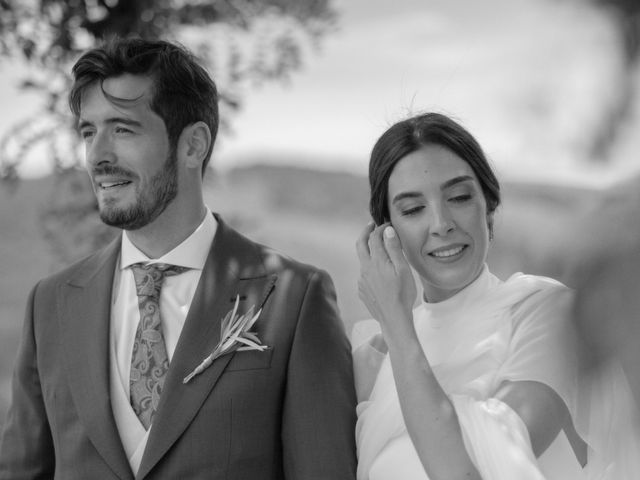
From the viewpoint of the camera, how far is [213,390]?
2543 mm

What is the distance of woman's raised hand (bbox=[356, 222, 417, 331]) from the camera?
2236mm

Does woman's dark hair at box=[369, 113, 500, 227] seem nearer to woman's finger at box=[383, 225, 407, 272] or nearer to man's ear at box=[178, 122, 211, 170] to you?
woman's finger at box=[383, 225, 407, 272]

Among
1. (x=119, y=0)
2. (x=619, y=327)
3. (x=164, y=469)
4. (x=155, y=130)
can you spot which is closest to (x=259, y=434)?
(x=164, y=469)

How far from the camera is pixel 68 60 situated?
15.6 ft

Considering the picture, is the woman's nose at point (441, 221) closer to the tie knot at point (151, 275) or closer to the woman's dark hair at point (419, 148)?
the woman's dark hair at point (419, 148)

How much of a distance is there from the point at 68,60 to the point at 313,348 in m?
2.93

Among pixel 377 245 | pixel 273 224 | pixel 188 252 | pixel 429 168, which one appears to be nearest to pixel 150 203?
pixel 188 252

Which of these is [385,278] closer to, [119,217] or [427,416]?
[427,416]

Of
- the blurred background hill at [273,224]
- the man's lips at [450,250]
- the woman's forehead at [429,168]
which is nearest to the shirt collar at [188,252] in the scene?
the woman's forehead at [429,168]

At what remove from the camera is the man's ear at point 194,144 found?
2920mm

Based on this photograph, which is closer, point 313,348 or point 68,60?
point 313,348

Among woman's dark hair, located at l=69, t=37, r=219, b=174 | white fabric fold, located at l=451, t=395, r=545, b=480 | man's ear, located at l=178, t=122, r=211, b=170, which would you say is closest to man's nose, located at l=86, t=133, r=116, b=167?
woman's dark hair, located at l=69, t=37, r=219, b=174

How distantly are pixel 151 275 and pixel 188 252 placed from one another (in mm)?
147

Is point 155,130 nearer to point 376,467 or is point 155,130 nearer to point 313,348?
point 313,348
